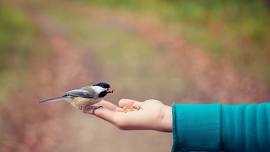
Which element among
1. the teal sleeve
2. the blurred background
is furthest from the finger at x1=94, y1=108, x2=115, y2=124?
the blurred background

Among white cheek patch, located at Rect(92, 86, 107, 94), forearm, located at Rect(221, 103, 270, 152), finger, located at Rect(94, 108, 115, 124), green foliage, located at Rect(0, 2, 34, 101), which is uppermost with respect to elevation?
green foliage, located at Rect(0, 2, 34, 101)

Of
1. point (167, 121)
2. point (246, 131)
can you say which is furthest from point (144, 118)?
point (246, 131)

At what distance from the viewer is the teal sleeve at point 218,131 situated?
0.75 meters

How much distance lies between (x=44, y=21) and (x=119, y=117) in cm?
51

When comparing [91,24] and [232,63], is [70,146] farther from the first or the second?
[232,63]

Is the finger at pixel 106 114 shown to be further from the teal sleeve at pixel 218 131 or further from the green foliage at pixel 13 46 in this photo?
the green foliage at pixel 13 46

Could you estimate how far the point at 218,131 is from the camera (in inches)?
29.7

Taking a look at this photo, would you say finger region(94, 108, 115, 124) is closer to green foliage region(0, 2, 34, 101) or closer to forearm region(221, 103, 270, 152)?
forearm region(221, 103, 270, 152)

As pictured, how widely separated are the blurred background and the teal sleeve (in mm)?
461

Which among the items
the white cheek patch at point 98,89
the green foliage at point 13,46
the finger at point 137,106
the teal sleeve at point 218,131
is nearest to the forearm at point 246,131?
the teal sleeve at point 218,131

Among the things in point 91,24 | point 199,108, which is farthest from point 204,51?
point 199,108

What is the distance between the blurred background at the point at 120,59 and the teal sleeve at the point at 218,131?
18.2 inches

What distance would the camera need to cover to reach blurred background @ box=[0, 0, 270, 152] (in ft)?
3.87

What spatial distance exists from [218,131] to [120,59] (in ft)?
1.70
